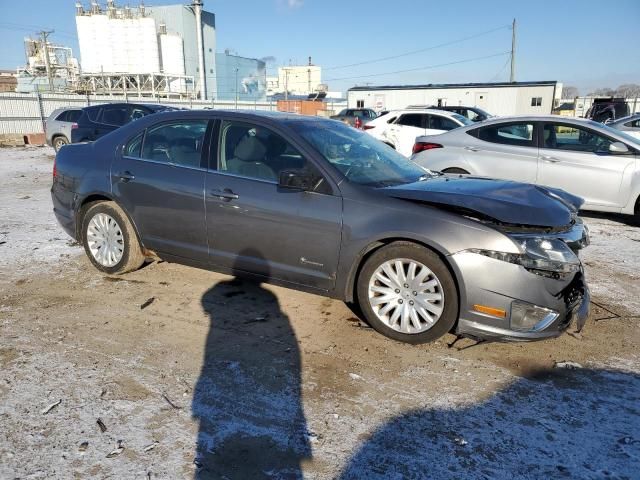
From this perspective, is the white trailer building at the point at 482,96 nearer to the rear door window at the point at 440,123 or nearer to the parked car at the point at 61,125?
the rear door window at the point at 440,123

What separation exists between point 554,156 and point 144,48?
56.2 metres

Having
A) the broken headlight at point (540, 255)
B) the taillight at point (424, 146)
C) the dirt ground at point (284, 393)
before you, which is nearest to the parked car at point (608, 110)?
the taillight at point (424, 146)

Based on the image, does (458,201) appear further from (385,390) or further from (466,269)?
(385,390)

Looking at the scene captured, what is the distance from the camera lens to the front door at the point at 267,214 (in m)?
3.59

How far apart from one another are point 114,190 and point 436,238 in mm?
3104

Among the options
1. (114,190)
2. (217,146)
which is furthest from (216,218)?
(114,190)

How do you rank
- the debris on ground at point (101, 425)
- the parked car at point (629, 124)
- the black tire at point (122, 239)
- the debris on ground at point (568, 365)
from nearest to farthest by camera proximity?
the debris on ground at point (101, 425)
the debris on ground at point (568, 365)
the black tire at point (122, 239)
the parked car at point (629, 124)

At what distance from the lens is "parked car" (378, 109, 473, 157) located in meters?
12.5

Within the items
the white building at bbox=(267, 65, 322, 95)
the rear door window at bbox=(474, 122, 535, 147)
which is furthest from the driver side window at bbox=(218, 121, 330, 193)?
the white building at bbox=(267, 65, 322, 95)

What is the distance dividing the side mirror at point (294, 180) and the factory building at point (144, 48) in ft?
167

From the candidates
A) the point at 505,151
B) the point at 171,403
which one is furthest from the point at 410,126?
the point at 171,403

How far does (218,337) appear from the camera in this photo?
11.7 ft

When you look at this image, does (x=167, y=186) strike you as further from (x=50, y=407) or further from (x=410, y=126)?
(x=410, y=126)

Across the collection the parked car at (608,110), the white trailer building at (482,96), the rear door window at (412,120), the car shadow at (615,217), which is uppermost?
the white trailer building at (482,96)
